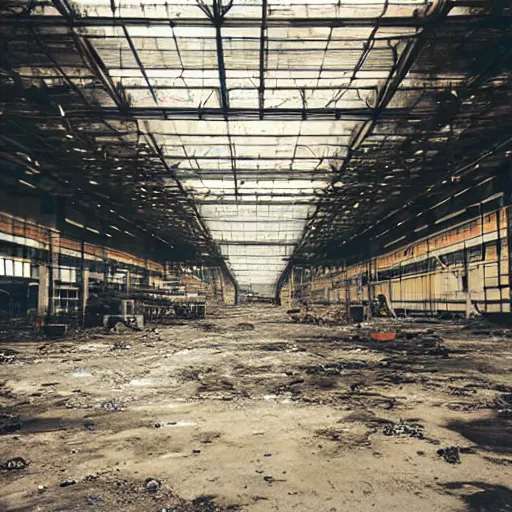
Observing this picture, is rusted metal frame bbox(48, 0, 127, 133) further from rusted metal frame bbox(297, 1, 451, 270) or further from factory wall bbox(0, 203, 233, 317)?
factory wall bbox(0, 203, 233, 317)

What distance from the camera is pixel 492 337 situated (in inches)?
652

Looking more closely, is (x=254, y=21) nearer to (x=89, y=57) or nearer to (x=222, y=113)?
(x=222, y=113)

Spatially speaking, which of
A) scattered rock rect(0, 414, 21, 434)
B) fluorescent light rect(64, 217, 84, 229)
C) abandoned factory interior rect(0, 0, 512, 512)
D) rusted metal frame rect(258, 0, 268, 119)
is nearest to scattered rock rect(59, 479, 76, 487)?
abandoned factory interior rect(0, 0, 512, 512)

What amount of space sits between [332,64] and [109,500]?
35.1 feet

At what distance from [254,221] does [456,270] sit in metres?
12.5

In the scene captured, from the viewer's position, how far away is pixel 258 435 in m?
5.30

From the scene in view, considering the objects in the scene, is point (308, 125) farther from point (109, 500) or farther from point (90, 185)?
point (109, 500)

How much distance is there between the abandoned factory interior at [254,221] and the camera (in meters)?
4.36

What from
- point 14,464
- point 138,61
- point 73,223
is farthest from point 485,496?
point 73,223

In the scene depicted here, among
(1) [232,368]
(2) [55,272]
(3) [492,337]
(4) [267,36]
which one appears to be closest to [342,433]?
(1) [232,368]

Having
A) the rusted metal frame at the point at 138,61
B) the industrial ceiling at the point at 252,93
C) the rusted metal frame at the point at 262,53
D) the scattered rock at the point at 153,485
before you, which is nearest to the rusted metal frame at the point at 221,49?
the industrial ceiling at the point at 252,93

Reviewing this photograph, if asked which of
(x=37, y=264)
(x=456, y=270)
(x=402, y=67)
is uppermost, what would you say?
(x=402, y=67)

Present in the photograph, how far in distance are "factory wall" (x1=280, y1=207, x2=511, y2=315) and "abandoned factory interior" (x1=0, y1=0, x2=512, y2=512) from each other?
0.18 m

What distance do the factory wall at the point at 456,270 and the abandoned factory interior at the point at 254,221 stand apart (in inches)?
6.9
